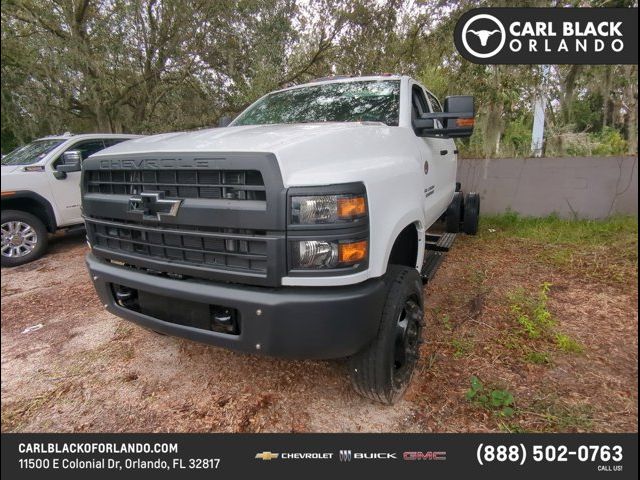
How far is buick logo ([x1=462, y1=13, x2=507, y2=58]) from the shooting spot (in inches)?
80.4

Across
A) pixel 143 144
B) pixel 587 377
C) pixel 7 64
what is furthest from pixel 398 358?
pixel 7 64

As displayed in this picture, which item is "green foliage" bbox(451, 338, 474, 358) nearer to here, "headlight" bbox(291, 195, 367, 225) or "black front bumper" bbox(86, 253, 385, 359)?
"black front bumper" bbox(86, 253, 385, 359)

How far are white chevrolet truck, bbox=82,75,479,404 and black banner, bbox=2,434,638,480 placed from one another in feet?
1.18

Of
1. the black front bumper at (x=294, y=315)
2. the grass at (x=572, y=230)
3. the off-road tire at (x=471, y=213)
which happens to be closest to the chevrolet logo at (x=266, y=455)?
the black front bumper at (x=294, y=315)

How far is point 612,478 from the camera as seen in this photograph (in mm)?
1493

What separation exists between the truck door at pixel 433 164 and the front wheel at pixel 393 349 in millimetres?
895

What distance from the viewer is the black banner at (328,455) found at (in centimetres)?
146

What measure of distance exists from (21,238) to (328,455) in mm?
1689

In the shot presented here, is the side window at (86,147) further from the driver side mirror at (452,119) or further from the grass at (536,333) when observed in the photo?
the grass at (536,333)

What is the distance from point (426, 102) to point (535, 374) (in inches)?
104

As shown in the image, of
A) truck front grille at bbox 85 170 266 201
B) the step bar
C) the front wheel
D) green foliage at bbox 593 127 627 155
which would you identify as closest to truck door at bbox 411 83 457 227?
the step bar

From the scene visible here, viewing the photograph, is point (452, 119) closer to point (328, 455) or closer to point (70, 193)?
point (328, 455)

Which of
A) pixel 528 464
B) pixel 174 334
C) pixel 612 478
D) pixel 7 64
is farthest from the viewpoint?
pixel 174 334

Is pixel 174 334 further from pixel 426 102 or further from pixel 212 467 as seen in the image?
pixel 426 102
